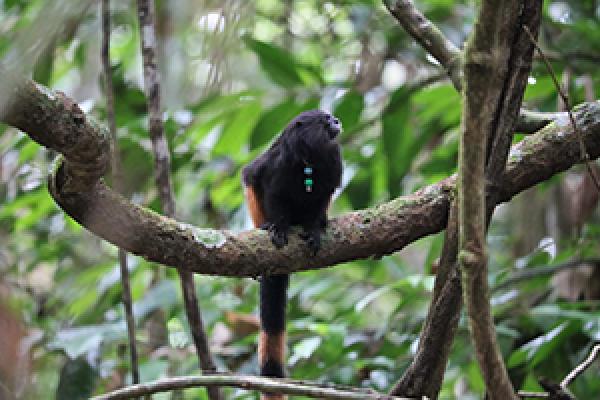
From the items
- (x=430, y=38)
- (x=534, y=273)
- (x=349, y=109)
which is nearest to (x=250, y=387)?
(x=430, y=38)

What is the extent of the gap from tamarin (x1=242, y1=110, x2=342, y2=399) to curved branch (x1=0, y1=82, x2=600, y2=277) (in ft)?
2.04

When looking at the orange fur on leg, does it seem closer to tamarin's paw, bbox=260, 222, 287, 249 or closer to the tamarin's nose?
the tamarin's nose

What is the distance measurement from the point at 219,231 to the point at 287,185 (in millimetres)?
949

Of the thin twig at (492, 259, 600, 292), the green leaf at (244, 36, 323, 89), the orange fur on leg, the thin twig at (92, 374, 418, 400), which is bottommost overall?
the thin twig at (92, 374, 418, 400)

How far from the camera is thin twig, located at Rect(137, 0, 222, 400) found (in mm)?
A: 2982

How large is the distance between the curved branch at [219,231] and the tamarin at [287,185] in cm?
62

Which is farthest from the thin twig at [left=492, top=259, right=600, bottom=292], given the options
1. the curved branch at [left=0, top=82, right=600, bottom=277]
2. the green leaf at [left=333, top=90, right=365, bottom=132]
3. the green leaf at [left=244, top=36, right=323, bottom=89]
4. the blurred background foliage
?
the curved branch at [left=0, top=82, right=600, bottom=277]

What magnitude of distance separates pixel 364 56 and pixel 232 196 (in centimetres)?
125

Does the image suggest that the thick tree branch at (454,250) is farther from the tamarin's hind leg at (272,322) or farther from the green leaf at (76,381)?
the green leaf at (76,381)

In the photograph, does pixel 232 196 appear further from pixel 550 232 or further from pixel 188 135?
pixel 550 232

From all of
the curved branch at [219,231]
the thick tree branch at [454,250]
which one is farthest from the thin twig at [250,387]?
the thick tree branch at [454,250]

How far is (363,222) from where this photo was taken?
2.49 meters

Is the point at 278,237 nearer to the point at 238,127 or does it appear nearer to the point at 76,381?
the point at 76,381

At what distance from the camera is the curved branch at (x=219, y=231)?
1.61 meters
